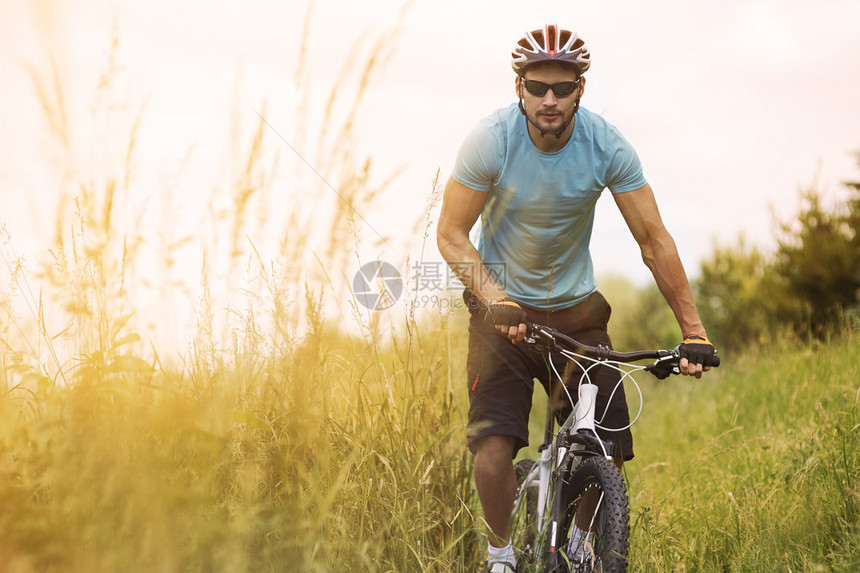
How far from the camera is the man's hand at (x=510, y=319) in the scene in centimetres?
298

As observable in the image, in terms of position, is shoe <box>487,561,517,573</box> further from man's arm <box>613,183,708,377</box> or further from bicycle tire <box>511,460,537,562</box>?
man's arm <box>613,183,708,377</box>

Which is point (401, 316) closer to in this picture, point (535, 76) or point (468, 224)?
point (468, 224)

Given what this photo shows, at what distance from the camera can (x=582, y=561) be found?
2955mm

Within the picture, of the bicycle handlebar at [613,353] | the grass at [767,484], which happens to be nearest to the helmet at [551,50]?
the bicycle handlebar at [613,353]

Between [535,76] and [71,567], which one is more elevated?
[535,76]

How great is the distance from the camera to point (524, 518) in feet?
12.2

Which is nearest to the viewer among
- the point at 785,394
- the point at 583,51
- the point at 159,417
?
the point at 159,417

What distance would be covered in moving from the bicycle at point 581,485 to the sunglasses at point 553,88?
1.03 metres

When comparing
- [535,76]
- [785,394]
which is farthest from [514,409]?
[785,394]

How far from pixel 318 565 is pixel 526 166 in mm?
1898

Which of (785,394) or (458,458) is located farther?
(785,394)

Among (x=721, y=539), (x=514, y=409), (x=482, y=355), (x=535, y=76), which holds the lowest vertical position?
(x=721, y=539)

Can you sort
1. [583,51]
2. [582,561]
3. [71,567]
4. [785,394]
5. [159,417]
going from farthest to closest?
[785,394]
[583,51]
[582,561]
[159,417]
[71,567]

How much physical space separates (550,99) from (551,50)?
212mm
